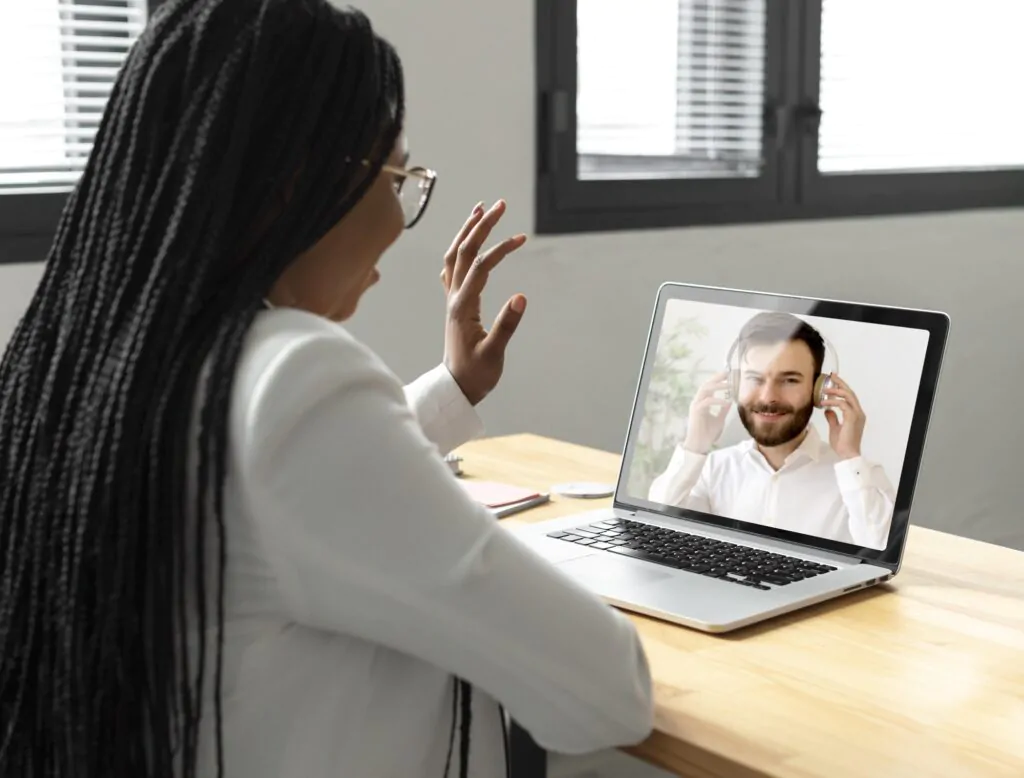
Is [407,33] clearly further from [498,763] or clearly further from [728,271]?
[498,763]

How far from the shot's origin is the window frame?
214 cm

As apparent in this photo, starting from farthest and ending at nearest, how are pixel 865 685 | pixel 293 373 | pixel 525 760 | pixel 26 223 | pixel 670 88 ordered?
pixel 670 88, pixel 26 223, pixel 525 760, pixel 865 685, pixel 293 373

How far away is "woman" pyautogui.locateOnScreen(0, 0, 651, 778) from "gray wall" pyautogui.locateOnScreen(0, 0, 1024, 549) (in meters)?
1.37

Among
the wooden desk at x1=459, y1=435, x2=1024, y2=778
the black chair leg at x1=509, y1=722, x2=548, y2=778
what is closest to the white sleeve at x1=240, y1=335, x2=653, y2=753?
the wooden desk at x1=459, y1=435, x2=1024, y2=778

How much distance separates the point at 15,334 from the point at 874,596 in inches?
31.7

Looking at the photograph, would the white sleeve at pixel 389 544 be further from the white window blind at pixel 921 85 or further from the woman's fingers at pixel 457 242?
the white window blind at pixel 921 85

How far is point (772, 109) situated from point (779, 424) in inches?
75.9

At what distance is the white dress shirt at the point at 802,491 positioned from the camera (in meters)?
→ 1.32

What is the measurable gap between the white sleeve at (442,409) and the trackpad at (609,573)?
19 cm

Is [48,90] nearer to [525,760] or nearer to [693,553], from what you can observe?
[693,553]

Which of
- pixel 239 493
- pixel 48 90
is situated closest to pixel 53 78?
pixel 48 90

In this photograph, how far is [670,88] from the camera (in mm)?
2986

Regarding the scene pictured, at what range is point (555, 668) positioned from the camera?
2.84 feet

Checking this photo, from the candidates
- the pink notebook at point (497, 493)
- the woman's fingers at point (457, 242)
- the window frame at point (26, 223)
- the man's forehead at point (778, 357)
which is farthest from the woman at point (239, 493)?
the window frame at point (26, 223)
